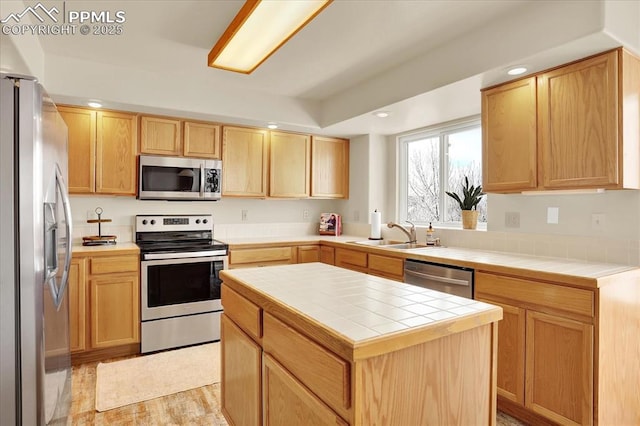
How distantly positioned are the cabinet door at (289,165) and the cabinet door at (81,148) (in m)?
1.70

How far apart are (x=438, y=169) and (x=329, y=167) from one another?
4.27ft

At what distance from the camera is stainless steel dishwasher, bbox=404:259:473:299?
2.51 metres

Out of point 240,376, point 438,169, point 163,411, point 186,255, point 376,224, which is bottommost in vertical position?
point 163,411

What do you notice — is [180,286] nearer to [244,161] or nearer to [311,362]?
[244,161]

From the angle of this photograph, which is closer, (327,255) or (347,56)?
(347,56)

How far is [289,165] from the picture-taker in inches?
168

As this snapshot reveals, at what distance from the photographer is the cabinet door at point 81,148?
3174 millimetres

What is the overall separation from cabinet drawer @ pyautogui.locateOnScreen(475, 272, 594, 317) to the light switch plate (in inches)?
29.8

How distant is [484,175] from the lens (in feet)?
9.04

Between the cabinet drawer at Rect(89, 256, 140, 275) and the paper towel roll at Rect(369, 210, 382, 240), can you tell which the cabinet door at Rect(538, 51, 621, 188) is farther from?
the cabinet drawer at Rect(89, 256, 140, 275)

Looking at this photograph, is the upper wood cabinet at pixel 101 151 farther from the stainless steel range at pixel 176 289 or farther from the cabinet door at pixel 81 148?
the stainless steel range at pixel 176 289

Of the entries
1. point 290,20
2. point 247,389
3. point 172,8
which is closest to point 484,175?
point 290,20

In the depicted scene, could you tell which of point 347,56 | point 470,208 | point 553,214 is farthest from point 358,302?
point 470,208

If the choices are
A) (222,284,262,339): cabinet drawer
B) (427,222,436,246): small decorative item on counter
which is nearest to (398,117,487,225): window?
(427,222,436,246): small decorative item on counter
